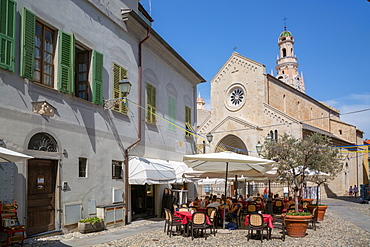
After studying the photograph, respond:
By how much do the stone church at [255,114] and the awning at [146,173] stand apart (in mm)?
22777

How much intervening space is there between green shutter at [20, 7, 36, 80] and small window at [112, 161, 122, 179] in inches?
193

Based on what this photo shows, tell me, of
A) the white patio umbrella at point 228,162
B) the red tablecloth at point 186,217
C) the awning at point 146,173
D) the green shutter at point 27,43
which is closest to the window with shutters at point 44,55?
the green shutter at point 27,43

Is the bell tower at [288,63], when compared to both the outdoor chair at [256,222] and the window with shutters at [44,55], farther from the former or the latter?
the window with shutters at [44,55]

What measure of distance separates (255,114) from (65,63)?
105ft

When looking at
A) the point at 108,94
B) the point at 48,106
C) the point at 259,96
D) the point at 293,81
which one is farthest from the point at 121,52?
the point at 293,81

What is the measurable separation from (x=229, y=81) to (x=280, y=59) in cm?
3458

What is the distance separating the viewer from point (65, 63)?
1068 cm

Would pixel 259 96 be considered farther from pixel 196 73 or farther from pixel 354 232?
pixel 354 232

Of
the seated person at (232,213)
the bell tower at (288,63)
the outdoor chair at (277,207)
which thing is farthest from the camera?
the bell tower at (288,63)

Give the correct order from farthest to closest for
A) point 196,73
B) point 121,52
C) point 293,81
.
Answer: point 293,81 < point 196,73 < point 121,52

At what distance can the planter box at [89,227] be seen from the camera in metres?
10.7

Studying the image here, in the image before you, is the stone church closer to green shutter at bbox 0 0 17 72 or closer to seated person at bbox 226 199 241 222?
seated person at bbox 226 199 241 222

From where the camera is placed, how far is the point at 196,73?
2188 centimetres

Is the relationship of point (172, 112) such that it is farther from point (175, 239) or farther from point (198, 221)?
point (175, 239)
